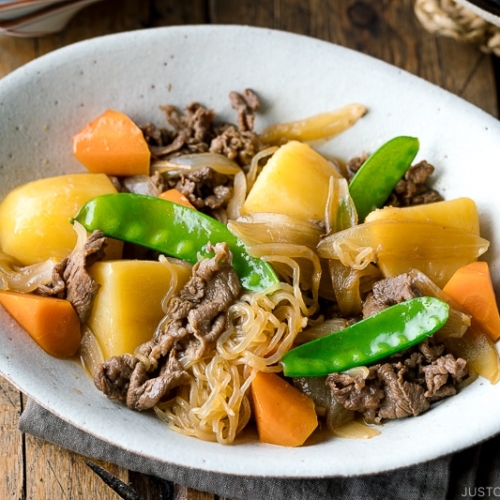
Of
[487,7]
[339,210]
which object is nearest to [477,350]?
[339,210]

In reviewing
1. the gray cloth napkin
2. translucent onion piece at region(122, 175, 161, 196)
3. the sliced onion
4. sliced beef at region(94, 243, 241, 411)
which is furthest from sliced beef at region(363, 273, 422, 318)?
translucent onion piece at region(122, 175, 161, 196)

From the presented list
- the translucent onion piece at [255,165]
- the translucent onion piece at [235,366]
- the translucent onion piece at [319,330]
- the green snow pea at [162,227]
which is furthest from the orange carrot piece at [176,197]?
the translucent onion piece at [319,330]

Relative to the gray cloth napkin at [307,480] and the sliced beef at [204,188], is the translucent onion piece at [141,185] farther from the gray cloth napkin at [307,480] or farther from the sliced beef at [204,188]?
the gray cloth napkin at [307,480]

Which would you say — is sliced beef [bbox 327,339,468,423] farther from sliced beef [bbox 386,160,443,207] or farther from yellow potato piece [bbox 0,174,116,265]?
yellow potato piece [bbox 0,174,116,265]

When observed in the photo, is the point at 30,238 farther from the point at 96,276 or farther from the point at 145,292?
the point at 145,292

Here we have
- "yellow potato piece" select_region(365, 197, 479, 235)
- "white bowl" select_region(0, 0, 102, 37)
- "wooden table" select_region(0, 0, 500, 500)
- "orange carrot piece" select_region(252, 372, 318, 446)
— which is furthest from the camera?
"wooden table" select_region(0, 0, 500, 500)
